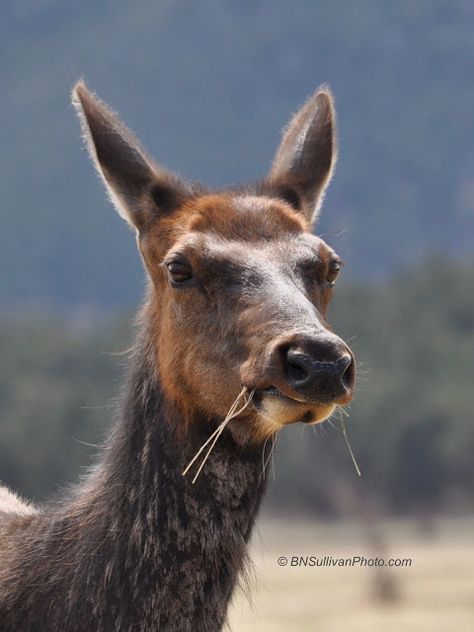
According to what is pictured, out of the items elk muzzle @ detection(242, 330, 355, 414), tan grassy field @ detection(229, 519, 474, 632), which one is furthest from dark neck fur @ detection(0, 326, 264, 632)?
tan grassy field @ detection(229, 519, 474, 632)

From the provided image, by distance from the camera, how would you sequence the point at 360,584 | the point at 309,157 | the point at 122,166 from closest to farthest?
the point at 122,166 < the point at 309,157 < the point at 360,584

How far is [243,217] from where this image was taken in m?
7.49

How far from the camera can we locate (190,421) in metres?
7.17

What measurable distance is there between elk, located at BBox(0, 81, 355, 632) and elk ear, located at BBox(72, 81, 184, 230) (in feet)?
0.04

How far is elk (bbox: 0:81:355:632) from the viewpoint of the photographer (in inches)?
263

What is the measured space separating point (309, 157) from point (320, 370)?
2457mm

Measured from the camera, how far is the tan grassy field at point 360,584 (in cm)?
3052

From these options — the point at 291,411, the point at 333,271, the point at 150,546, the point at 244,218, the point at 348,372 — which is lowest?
the point at 150,546

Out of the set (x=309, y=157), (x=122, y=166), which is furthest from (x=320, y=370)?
(x=309, y=157)

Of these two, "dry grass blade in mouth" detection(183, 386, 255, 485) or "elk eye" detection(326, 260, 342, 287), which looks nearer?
"dry grass blade in mouth" detection(183, 386, 255, 485)

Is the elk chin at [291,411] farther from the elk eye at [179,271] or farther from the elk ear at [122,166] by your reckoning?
the elk ear at [122,166]

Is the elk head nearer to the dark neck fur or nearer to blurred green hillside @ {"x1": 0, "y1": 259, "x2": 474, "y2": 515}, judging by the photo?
the dark neck fur

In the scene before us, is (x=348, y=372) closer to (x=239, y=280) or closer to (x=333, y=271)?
(x=239, y=280)

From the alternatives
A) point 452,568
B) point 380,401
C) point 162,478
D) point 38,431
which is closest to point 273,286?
point 162,478
